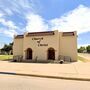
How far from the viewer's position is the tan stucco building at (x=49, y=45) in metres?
34.5

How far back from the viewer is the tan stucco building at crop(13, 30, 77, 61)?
1358 inches

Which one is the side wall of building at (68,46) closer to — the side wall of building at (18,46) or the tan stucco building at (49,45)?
the tan stucco building at (49,45)

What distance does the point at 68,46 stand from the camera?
34.9 meters

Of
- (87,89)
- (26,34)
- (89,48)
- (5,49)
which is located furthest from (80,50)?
(87,89)

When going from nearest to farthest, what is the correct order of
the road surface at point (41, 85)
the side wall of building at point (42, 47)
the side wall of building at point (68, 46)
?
the road surface at point (41, 85)
the side wall of building at point (68, 46)
the side wall of building at point (42, 47)

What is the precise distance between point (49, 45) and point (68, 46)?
398 cm

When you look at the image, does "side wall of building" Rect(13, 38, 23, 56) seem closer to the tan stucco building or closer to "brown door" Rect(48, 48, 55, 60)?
the tan stucco building

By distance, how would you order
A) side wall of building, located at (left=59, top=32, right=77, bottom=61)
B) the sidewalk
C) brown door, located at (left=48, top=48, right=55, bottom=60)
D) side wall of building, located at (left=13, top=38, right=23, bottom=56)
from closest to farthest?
1. the sidewalk
2. side wall of building, located at (left=59, top=32, right=77, bottom=61)
3. brown door, located at (left=48, top=48, right=55, bottom=60)
4. side wall of building, located at (left=13, top=38, right=23, bottom=56)

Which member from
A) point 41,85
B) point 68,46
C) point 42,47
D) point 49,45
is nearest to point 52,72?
point 41,85

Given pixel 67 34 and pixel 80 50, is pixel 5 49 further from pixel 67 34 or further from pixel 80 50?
pixel 80 50

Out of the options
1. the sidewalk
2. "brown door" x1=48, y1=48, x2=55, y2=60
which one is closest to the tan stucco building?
"brown door" x1=48, y1=48, x2=55, y2=60

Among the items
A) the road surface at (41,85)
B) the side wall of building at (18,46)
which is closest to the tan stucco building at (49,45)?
the side wall of building at (18,46)

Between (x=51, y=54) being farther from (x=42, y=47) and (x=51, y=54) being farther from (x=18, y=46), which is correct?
(x=18, y=46)

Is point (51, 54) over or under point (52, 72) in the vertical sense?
over
